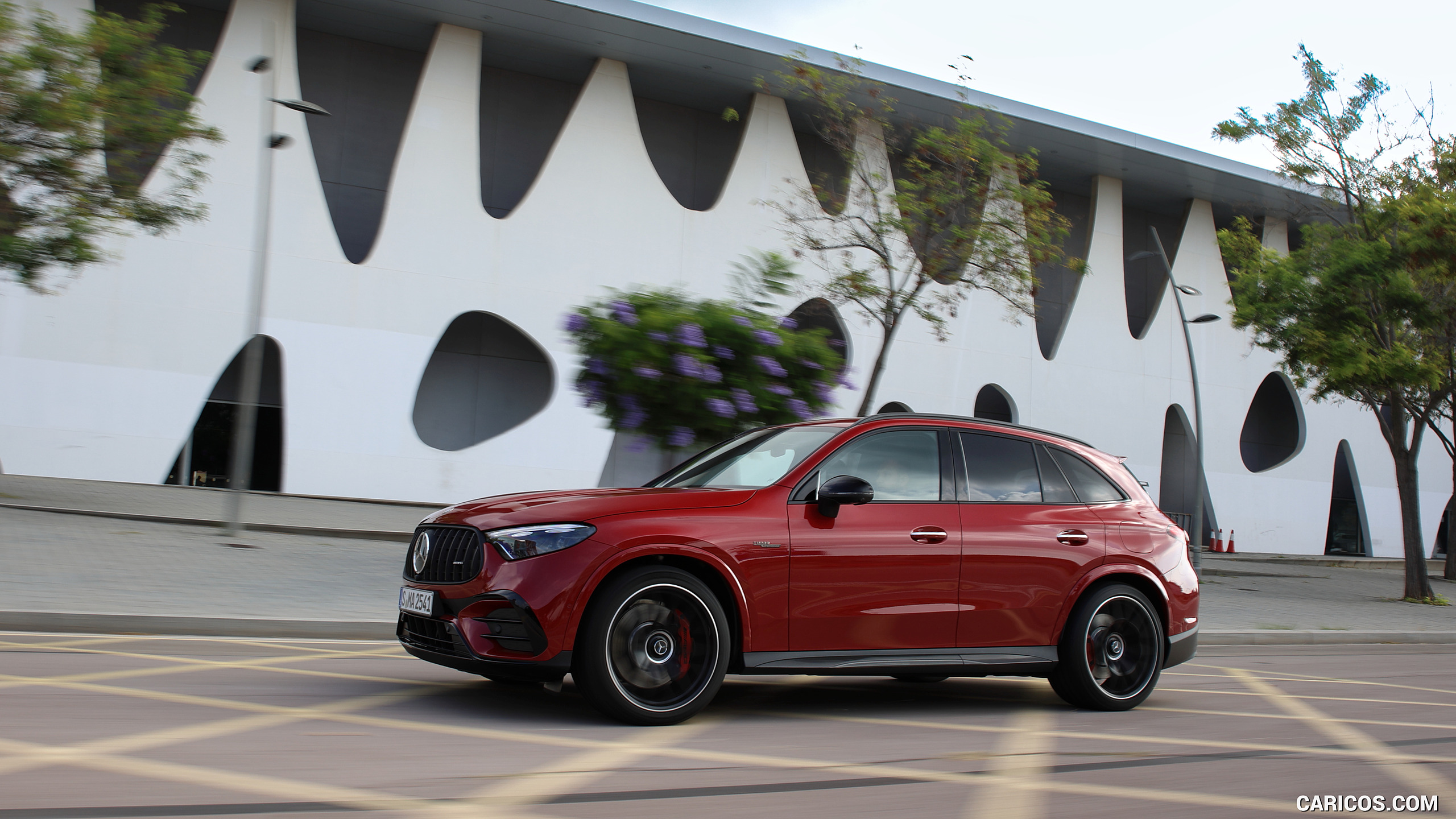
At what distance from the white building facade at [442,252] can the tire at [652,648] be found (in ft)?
58.2

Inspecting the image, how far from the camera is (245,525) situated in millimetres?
17312

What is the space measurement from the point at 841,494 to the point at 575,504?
52.2 inches

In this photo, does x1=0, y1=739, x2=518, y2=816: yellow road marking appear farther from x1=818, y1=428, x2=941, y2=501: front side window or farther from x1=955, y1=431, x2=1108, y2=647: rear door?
x1=955, y1=431, x2=1108, y2=647: rear door

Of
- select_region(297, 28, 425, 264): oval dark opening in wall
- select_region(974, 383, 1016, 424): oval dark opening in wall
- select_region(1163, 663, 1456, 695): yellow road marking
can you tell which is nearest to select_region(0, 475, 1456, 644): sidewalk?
select_region(1163, 663, 1456, 695): yellow road marking

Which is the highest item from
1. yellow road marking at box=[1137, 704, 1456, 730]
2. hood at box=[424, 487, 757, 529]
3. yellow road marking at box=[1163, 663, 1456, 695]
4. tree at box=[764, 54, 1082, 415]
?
tree at box=[764, 54, 1082, 415]

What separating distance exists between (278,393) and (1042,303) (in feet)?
83.8

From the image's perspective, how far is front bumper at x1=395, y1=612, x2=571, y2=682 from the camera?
190 inches

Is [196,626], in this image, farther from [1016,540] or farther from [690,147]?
[690,147]

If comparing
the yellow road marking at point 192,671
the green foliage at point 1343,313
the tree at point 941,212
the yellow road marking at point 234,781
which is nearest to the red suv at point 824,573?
the yellow road marking at point 192,671

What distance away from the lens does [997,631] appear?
5895 millimetres

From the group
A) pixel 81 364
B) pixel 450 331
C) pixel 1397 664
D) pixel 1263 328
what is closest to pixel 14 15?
pixel 81 364

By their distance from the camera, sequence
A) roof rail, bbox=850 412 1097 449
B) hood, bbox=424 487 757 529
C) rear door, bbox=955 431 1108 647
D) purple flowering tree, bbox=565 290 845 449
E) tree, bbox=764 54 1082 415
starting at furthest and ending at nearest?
tree, bbox=764 54 1082 415 → purple flowering tree, bbox=565 290 845 449 → roof rail, bbox=850 412 1097 449 → rear door, bbox=955 431 1108 647 → hood, bbox=424 487 757 529

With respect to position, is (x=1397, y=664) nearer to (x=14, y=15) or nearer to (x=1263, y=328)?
(x=1263, y=328)

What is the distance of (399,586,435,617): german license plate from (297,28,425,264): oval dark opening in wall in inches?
976
